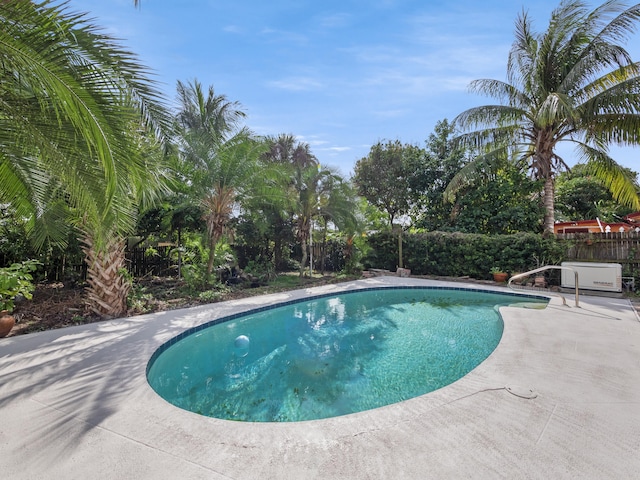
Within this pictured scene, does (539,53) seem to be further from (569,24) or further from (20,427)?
(20,427)

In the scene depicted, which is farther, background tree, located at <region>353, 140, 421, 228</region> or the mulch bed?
background tree, located at <region>353, 140, 421, 228</region>

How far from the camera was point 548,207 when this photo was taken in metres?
12.9

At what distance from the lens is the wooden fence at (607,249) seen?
32.9 ft

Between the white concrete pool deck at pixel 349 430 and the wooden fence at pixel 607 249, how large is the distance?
7.81m

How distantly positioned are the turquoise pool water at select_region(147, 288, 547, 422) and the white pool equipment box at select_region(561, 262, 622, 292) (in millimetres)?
3490

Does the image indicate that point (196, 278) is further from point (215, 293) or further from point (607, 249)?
point (607, 249)

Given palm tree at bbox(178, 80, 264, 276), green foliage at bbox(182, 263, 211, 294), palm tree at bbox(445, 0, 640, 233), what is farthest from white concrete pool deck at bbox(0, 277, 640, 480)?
palm tree at bbox(445, 0, 640, 233)

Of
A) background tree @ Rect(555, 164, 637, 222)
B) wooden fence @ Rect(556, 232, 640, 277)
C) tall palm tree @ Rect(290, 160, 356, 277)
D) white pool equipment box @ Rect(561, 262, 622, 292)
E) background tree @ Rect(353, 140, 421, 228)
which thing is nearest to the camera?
white pool equipment box @ Rect(561, 262, 622, 292)

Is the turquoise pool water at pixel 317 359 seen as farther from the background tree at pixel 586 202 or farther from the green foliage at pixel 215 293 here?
the background tree at pixel 586 202

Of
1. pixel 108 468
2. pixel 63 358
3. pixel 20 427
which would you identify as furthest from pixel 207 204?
pixel 108 468

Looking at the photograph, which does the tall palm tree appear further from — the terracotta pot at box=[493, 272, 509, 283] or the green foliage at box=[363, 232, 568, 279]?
the terracotta pot at box=[493, 272, 509, 283]

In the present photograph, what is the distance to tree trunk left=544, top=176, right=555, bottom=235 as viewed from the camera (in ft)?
41.2

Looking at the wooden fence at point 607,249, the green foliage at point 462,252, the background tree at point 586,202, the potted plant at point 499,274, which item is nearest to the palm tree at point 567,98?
the wooden fence at point 607,249

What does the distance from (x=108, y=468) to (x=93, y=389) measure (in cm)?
169
